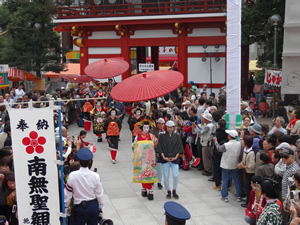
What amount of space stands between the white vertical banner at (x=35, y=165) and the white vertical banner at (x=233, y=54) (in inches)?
192

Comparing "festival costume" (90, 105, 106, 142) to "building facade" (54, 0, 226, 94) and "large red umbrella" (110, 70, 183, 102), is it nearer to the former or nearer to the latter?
"large red umbrella" (110, 70, 183, 102)

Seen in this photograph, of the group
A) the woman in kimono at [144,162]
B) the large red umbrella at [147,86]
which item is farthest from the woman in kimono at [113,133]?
the woman in kimono at [144,162]

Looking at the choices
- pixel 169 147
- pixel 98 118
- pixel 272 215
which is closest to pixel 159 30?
pixel 98 118

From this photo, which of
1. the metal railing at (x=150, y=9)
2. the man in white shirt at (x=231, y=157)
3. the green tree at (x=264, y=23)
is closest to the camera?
the man in white shirt at (x=231, y=157)

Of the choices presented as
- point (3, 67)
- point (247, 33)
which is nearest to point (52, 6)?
point (3, 67)

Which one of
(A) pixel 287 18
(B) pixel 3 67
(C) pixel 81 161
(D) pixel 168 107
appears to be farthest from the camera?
(B) pixel 3 67

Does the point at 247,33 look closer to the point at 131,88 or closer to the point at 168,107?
the point at 168,107

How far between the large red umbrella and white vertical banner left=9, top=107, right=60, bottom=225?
344 centimetres

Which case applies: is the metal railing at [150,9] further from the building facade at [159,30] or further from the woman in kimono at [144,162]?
the woman in kimono at [144,162]

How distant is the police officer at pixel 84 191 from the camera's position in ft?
20.3

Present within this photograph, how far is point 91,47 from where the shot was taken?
22.8 metres

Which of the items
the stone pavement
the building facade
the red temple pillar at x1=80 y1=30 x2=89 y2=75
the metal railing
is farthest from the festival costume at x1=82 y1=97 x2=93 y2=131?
the red temple pillar at x1=80 y1=30 x2=89 y2=75

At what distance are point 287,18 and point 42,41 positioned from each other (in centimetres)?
1743

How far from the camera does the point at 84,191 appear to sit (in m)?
6.19
